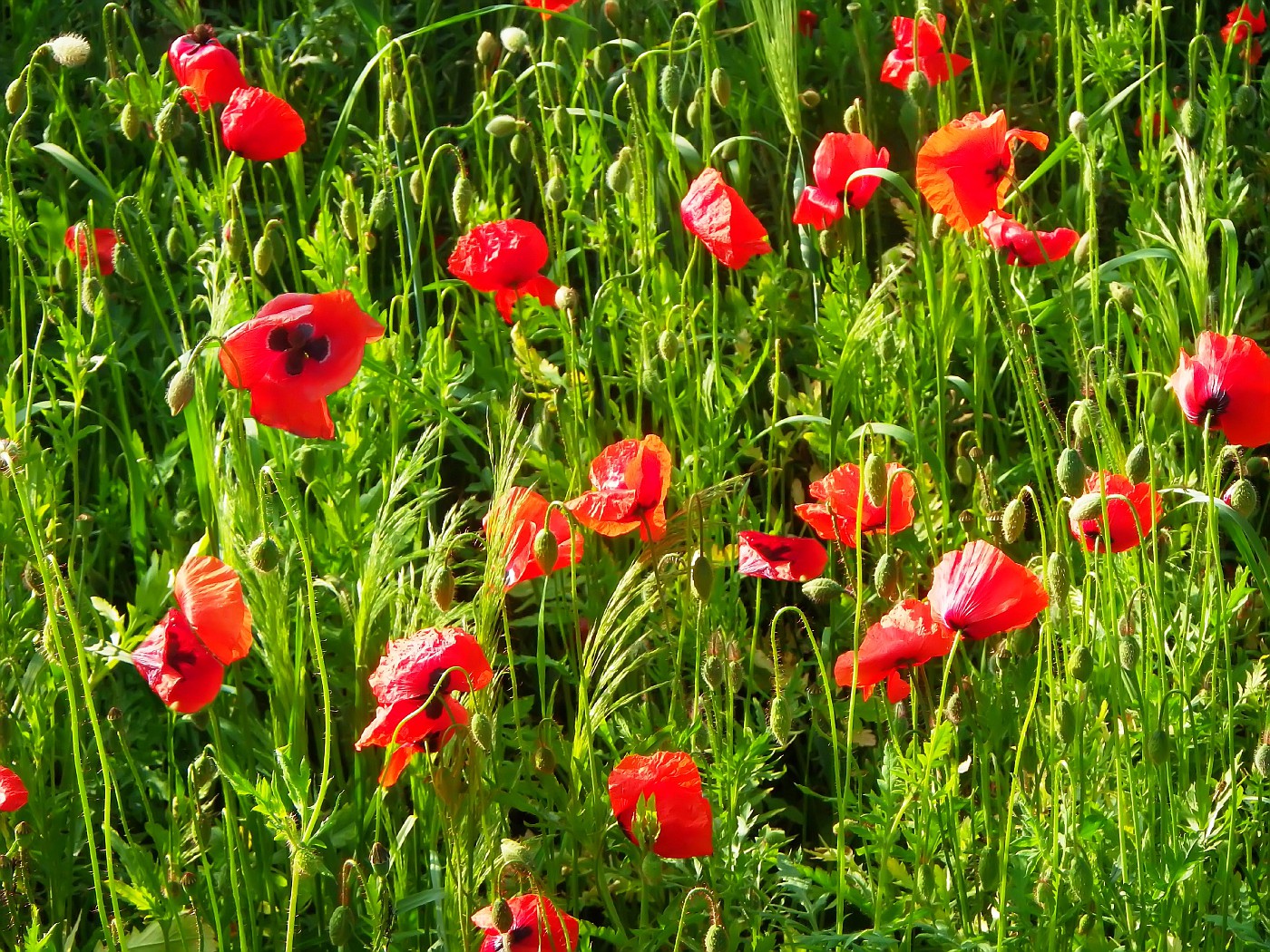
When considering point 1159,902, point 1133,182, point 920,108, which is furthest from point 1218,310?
point 1159,902

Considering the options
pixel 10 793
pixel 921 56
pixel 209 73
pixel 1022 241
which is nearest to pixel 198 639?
pixel 10 793

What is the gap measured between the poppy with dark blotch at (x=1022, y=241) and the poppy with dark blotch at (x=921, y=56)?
31 cm

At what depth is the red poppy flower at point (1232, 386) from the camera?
155 centimetres

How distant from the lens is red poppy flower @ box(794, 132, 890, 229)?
217cm

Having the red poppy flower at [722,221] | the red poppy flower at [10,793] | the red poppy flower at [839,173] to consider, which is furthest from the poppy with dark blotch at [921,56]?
the red poppy flower at [10,793]

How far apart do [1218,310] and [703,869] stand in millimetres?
1388

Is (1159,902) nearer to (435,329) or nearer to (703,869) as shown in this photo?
(703,869)

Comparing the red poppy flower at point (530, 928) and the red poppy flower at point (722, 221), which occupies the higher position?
the red poppy flower at point (722, 221)

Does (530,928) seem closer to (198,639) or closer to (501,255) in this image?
(198,639)

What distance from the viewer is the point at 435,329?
7.12 ft

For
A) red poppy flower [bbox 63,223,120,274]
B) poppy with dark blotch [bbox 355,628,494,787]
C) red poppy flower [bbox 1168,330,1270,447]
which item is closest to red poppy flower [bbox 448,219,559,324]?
red poppy flower [bbox 63,223,120,274]

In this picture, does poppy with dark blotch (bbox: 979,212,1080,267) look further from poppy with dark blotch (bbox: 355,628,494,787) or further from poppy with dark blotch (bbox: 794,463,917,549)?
poppy with dark blotch (bbox: 355,628,494,787)

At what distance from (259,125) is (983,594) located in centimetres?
129

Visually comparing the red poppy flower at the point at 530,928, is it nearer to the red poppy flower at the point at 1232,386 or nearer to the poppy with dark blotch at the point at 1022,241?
the red poppy flower at the point at 1232,386
